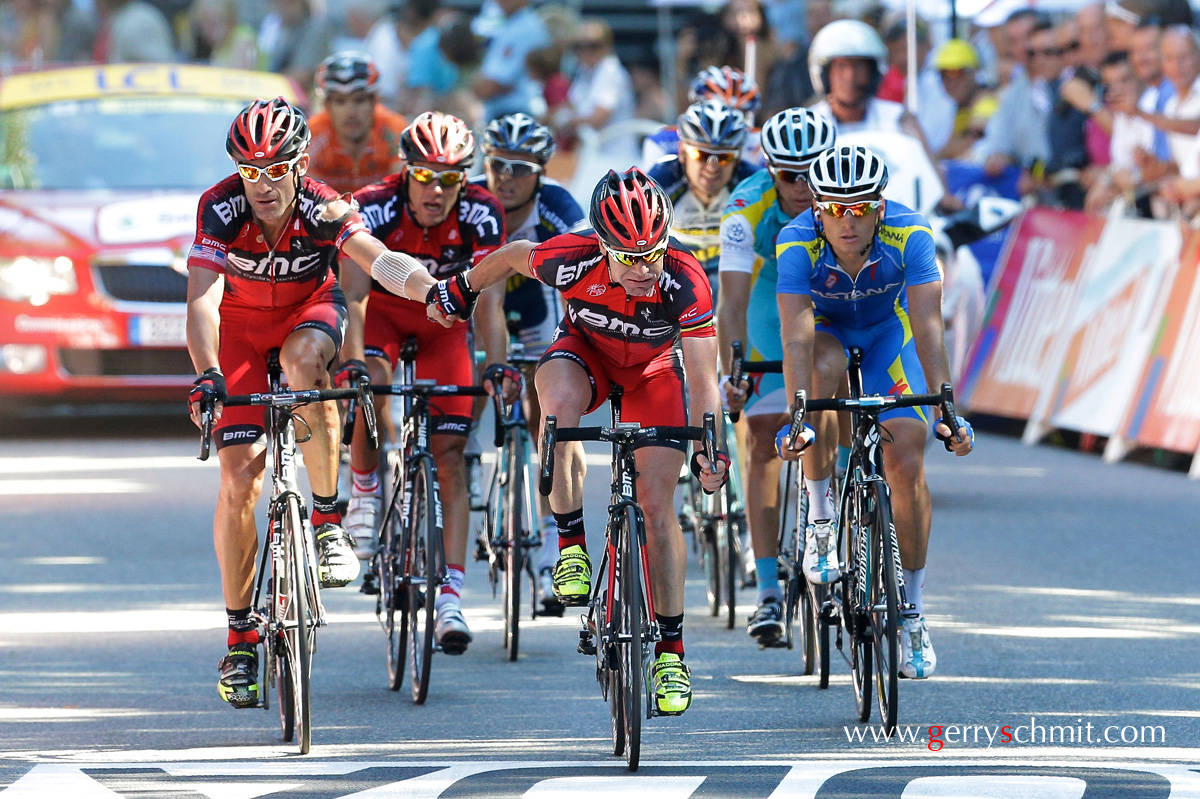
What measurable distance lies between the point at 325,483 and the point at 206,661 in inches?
45.6

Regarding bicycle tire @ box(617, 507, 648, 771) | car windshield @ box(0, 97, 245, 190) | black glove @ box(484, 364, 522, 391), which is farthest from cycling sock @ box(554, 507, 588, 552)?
car windshield @ box(0, 97, 245, 190)

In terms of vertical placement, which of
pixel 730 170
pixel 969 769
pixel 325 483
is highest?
pixel 730 170

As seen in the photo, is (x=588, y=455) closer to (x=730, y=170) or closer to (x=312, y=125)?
(x=312, y=125)

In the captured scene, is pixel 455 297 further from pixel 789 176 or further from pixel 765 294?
pixel 765 294

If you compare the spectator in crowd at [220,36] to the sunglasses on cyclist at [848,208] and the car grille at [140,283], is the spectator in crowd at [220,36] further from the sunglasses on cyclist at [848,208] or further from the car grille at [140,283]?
the sunglasses on cyclist at [848,208]

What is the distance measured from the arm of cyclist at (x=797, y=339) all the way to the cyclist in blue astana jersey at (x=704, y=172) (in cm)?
198

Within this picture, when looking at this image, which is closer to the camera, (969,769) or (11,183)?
(969,769)

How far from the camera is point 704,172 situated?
1038 cm

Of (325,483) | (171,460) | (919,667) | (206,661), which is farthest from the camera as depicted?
(171,460)

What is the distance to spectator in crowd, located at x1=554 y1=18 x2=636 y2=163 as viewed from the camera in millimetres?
20812

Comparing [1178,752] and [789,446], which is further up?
[789,446]

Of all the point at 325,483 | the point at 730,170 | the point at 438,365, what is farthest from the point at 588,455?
the point at 325,483

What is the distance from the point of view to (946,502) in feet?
44.1

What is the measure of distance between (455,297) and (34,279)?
342 inches
